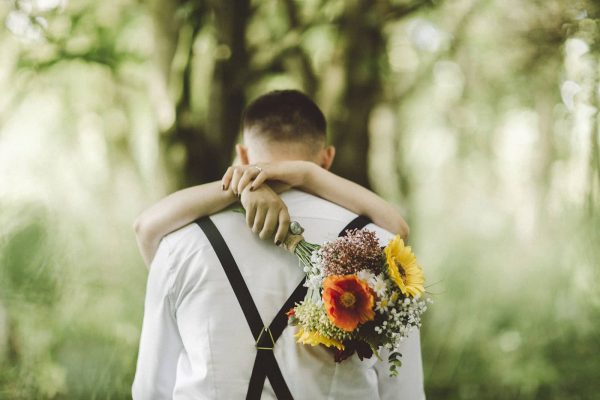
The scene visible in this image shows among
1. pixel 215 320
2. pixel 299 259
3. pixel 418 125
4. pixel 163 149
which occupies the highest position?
pixel 418 125

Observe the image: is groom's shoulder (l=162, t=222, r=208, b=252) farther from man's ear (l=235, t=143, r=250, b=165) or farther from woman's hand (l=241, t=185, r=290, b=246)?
man's ear (l=235, t=143, r=250, b=165)

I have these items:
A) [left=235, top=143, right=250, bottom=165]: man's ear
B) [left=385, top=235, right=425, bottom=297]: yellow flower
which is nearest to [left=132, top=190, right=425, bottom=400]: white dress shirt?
[left=385, top=235, right=425, bottom=297]: yellow flower

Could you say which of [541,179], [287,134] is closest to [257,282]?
[287,134]

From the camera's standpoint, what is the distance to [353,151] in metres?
4.02

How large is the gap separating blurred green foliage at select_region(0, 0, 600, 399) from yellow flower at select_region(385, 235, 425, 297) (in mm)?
2442

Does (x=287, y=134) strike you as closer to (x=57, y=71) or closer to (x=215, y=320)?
(x=215, y=320)

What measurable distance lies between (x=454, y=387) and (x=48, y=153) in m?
4.04

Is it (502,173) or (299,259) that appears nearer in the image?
(299,259)

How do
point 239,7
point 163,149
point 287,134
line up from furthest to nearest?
point 239,7, point 163,149, point 287,134

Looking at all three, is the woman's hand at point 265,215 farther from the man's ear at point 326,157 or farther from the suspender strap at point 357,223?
the man's ear at point 326,157

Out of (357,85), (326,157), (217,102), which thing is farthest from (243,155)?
(357,85)

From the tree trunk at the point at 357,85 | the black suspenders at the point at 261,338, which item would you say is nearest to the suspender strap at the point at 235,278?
the black suspenders at the point at 261,338

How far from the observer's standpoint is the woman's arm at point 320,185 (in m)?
1.56

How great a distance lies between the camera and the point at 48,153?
14.2 feet
